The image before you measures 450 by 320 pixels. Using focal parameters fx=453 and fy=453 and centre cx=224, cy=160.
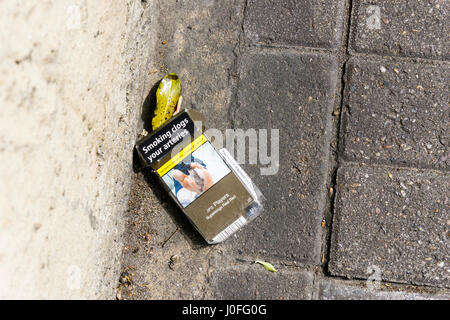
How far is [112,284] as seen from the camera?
169cm

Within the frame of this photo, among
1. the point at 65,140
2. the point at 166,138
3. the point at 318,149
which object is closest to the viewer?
the point at 65,140

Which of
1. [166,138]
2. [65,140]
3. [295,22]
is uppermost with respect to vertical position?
[295,22]

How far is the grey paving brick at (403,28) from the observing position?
1.86 metres

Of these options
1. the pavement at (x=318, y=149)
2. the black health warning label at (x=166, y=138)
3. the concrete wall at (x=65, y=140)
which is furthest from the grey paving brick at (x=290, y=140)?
the concrete wall at (x=65, y=140)

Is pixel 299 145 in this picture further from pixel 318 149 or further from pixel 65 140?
pixel 65 140

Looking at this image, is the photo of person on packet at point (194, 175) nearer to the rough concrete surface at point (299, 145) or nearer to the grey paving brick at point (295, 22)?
the rough concrete surface at point (299, 145)

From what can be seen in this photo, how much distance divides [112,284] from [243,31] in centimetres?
114

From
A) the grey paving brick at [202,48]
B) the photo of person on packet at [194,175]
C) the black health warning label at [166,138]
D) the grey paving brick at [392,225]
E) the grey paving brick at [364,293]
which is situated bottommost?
the grey paving brick at [364,293]

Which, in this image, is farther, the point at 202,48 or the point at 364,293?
the point at 202,48

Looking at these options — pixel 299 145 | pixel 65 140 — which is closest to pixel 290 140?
pixel 299 145

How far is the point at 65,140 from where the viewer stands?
4.07ft

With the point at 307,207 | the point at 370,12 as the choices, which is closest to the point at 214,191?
the point at 307,207

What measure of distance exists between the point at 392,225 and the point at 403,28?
81 centimetres

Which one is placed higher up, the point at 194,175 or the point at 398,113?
the point at 398,113
